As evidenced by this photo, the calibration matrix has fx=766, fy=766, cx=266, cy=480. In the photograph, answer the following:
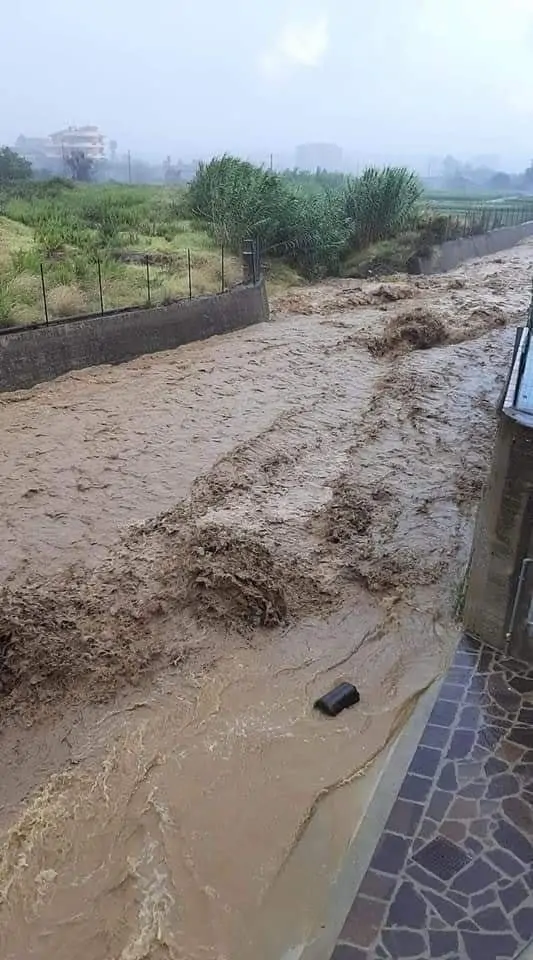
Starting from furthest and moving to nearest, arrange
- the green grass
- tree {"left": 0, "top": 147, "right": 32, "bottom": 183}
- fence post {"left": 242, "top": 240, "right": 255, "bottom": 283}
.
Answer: tree {"left": 0, "top": 147, "right": 32, "bottom": 183}, fence post {"left": 242, "top": 240, "right": 255, "bottom": 283}, the green grass

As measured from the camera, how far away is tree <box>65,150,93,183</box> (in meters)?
58.5

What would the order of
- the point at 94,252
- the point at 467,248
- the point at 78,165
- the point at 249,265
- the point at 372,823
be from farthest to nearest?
the point at 78,165, the point at 467,248, the point at 94,252, the point at 249,265, the point at 372,823

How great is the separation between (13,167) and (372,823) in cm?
4474

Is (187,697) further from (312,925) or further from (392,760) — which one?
(312,925)

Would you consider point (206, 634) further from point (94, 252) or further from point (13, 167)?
point (13, 167)

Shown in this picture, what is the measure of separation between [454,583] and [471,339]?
477 inches

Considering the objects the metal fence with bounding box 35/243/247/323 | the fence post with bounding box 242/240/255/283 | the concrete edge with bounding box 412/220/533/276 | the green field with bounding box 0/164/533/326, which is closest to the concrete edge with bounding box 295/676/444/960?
the metal fence with bounding box 35/243/247/323

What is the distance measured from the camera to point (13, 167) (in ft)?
139

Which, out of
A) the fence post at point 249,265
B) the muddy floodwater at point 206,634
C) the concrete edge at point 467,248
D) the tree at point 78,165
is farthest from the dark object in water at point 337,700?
the tree at point 78,165

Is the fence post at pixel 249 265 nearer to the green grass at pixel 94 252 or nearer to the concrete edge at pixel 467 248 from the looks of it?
the green grass at pixel 94 252

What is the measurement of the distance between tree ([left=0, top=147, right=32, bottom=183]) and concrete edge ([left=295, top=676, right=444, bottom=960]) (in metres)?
40.1

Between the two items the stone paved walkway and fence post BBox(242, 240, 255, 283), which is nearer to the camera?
the stone paved walkway

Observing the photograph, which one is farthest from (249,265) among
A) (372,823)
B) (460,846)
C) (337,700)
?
(460,846)

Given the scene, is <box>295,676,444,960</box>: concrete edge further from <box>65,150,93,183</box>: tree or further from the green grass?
<box>65,150,93,183</box>: tree
